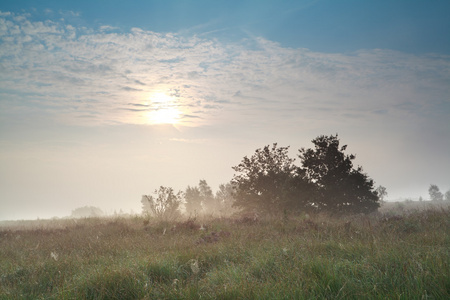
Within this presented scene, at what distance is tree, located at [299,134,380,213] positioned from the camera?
20.2m

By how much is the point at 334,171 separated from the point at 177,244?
15.3m

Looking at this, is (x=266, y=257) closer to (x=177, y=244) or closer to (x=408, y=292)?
(x=408, y=292)

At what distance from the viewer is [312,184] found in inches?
806

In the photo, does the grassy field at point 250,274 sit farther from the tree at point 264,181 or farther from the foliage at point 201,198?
the foliage at point 201,198

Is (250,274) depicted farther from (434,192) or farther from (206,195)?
(434,192)

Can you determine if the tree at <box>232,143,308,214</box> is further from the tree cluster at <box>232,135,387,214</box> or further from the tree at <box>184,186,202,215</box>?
the tree at <box>184,186,202,215</box>

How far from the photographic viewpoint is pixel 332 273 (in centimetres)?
419

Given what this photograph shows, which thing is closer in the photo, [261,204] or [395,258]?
[395,258]

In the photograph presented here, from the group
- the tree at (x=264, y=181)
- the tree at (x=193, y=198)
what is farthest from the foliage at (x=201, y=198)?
the tree at (x=264, y=181)

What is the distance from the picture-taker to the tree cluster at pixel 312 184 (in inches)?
796

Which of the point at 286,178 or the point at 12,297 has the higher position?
the point at 286,178

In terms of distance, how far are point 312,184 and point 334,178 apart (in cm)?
161

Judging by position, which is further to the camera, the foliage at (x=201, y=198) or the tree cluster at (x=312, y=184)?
the foliage at (x=201, y=198)

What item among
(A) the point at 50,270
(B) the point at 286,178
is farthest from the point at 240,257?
(B) the point at 286,178
